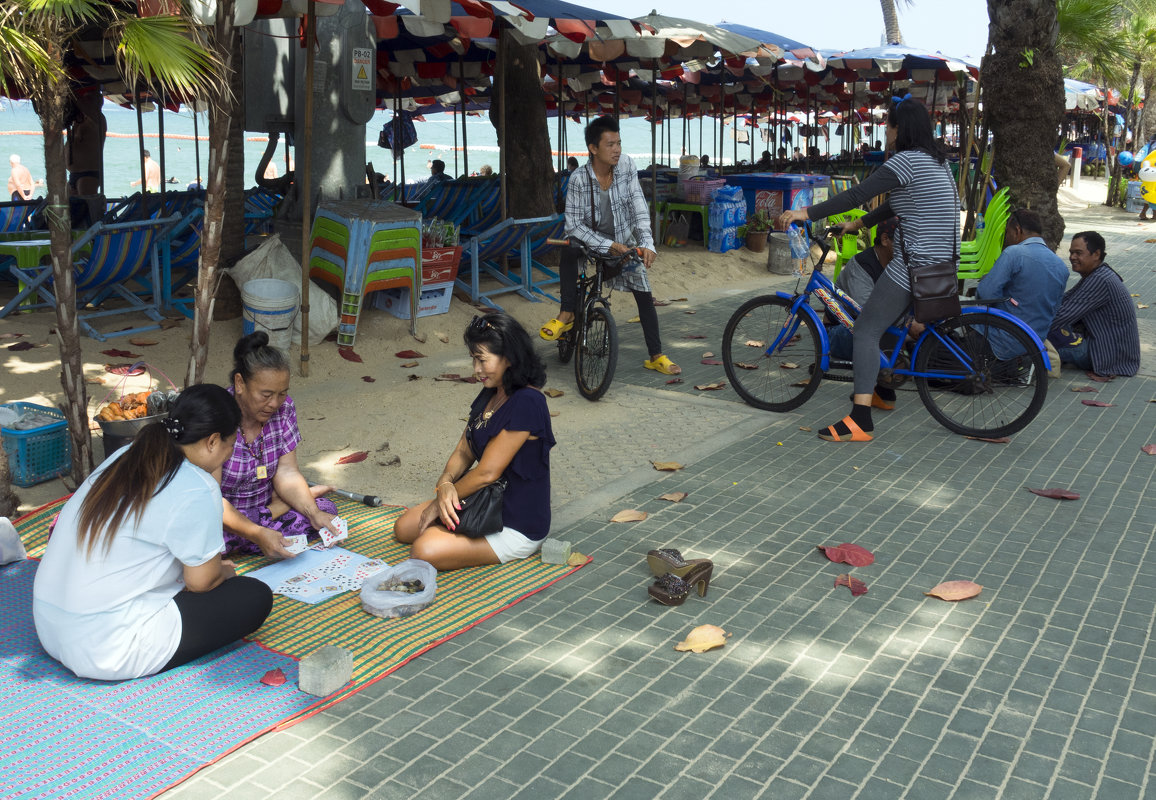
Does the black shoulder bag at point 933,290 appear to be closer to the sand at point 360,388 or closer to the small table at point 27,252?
the sand at point 360,388

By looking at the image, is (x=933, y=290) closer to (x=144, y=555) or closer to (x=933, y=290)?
(x=933, y=290)

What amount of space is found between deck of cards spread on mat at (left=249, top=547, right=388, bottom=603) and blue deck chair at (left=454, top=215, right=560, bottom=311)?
545cm

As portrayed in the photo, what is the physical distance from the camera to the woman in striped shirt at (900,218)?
5996mm

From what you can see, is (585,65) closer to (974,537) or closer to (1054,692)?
(974,537)

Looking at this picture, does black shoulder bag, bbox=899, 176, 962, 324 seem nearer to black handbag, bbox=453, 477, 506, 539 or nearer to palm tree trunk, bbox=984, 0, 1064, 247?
black handbag, bbox=453, 477, 506, 539

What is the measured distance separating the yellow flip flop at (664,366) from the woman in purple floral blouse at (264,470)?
3.80m

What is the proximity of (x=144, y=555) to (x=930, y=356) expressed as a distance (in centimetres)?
487

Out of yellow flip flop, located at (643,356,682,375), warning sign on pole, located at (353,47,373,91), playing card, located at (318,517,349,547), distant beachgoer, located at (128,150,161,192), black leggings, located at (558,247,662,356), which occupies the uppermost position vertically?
warning sign on pole, located at (353,47,373,91)

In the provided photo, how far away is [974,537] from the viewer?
4.83 m

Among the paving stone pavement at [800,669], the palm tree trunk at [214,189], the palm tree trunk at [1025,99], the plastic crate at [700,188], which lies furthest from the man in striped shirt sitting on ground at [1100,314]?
the plastic crate at [700,188]

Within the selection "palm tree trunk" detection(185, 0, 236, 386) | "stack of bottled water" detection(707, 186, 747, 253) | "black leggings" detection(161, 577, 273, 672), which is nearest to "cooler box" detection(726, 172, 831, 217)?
"stack of bottled water" detection(707, 186, 747, 253)

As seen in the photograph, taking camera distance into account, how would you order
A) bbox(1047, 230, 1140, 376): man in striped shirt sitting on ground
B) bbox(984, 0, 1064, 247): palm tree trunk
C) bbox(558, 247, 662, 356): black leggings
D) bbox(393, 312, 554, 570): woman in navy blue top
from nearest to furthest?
bbox(393, 312, 554, 570): woman in navy blue top
bbox(558, 247, 662, 356): black leggings
bbox(1047, 230, 1140, 376): man in striped shirt sitting on ground
bbox(984, 0, 1064, 247): palm tree trunk

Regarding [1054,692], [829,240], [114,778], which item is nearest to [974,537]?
[1054,692]

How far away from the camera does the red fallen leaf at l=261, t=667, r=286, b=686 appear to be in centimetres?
345
